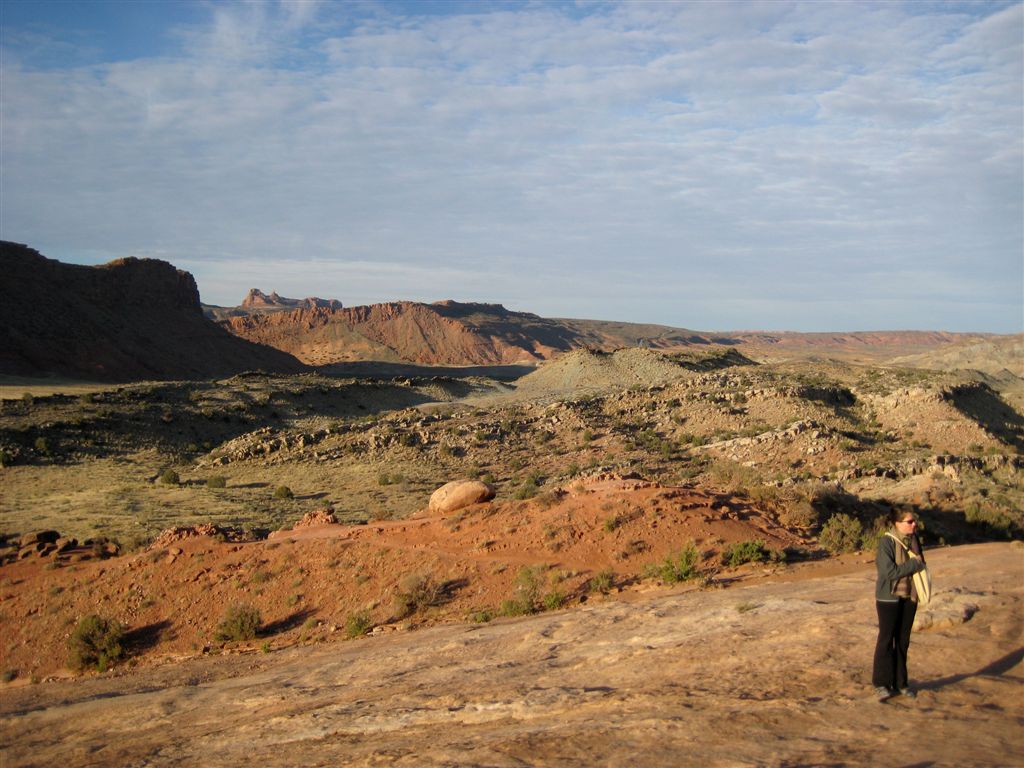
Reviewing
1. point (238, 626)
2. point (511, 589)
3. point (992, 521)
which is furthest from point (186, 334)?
point (992, 521)

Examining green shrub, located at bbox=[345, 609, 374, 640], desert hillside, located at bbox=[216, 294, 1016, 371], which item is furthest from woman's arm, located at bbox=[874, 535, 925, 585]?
desert hillside, located at bbox=[216, 294, 1016, 371]

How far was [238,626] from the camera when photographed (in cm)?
1252

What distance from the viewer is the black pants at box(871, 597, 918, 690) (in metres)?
6.52

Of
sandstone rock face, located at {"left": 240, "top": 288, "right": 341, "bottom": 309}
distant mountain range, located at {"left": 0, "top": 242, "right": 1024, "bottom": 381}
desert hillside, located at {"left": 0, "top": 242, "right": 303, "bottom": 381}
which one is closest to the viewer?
desert hillside, located at {"left": 0, "top": 242, "right": 303, "bottom": 381}

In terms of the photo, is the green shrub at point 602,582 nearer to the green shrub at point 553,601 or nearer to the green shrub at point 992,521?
the green shrub at point 553,601

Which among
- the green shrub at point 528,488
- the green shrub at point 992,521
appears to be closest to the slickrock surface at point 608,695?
the green shrub at point 992,521

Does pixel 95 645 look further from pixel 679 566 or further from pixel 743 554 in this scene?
pixel 743 554

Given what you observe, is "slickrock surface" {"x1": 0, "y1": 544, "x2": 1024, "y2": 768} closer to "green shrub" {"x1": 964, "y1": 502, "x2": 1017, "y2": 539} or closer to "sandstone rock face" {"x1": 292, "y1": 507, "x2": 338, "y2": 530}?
"green shrub" {"x1": 964, "y1": 502, "x2": 1017, "y2": 539}

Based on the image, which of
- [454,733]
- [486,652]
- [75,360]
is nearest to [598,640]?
[486,652]

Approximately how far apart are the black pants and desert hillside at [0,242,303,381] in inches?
2558

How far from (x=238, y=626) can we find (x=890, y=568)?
9839 millimetres

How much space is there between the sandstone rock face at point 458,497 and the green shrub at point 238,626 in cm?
466

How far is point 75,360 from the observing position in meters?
65.4

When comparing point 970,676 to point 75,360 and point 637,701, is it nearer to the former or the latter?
point 637,701
